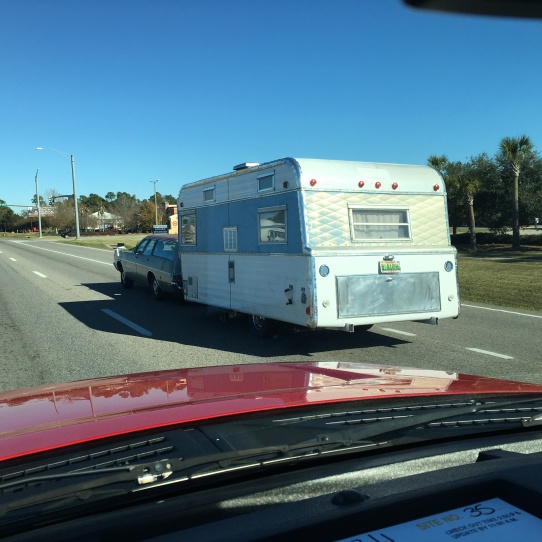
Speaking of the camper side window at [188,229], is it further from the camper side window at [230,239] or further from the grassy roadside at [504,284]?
the grassy roadside at [504,284]

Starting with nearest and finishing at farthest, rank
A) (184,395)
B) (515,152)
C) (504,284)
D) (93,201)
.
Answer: (184,395)
(504,284)
(515,152)
(93,201)

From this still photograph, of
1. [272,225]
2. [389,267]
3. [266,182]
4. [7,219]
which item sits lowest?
[389,267]

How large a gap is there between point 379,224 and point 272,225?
1.61m

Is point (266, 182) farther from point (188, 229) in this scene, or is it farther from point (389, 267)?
point (188, 229)

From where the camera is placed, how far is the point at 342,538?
1678mm

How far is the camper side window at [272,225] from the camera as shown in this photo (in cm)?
869

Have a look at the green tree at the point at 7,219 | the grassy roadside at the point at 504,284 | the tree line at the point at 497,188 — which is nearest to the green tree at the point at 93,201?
the green tree at the point at 7,219

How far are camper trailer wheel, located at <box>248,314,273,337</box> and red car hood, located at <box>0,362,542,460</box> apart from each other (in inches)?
208

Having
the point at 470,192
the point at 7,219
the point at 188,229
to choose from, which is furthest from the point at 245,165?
the point at 7,219

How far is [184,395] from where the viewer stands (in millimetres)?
3117

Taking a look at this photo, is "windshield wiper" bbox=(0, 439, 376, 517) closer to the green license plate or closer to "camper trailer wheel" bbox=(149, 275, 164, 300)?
the green license plate

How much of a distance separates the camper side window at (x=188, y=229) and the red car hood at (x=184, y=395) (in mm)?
7695

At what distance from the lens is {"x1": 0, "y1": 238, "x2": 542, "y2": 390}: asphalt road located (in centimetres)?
765

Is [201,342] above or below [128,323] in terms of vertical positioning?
below
